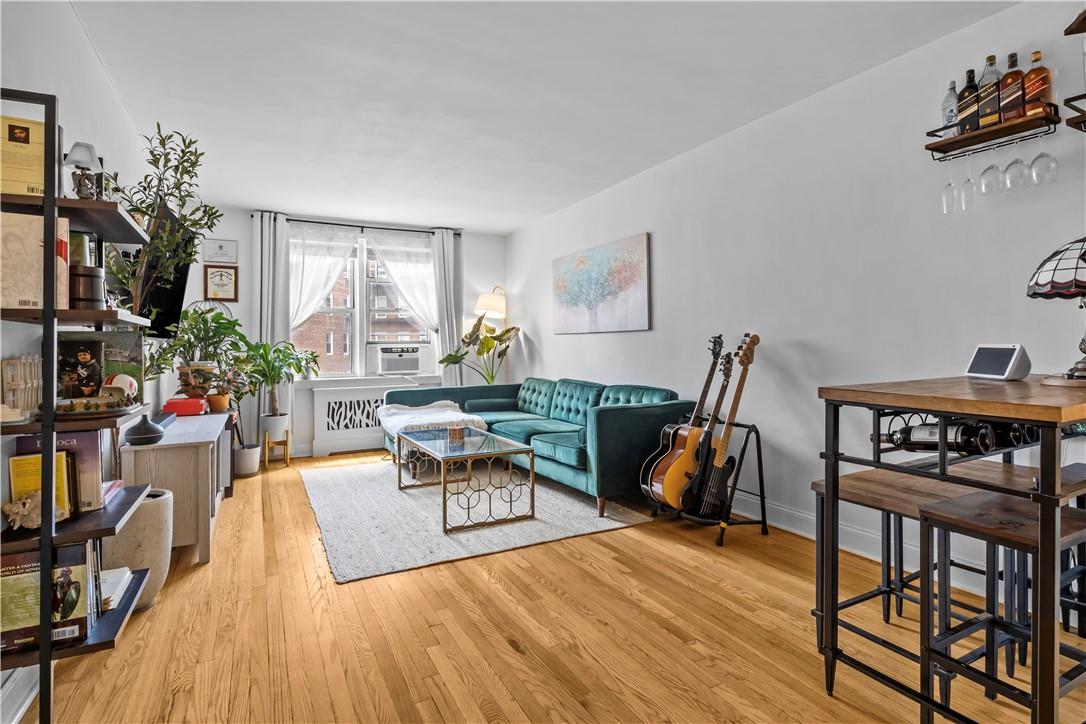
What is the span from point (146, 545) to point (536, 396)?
3556 millimetres

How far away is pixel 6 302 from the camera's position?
1.38 meters

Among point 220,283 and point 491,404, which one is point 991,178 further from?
point 220,283

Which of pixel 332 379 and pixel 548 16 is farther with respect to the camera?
pixel 332 379

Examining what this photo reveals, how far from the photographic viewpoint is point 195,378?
158 inches

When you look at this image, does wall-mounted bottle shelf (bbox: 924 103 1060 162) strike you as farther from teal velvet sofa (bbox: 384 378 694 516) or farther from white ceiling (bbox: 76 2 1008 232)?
teal velvet sofa (bbox: 384 378 694 516)

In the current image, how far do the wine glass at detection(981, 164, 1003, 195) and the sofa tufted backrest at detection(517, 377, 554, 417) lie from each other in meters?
3.59

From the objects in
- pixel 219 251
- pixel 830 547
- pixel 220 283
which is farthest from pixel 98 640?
pixel 219 251

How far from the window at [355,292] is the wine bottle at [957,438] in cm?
540

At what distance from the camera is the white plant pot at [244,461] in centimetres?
483

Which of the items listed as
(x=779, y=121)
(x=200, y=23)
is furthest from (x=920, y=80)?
(x=200, y=23)

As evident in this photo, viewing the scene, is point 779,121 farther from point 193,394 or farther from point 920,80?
point 193,394

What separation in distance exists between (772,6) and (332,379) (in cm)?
509

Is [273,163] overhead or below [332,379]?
overhead

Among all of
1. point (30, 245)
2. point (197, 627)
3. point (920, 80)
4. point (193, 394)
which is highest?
point (920, 80)
